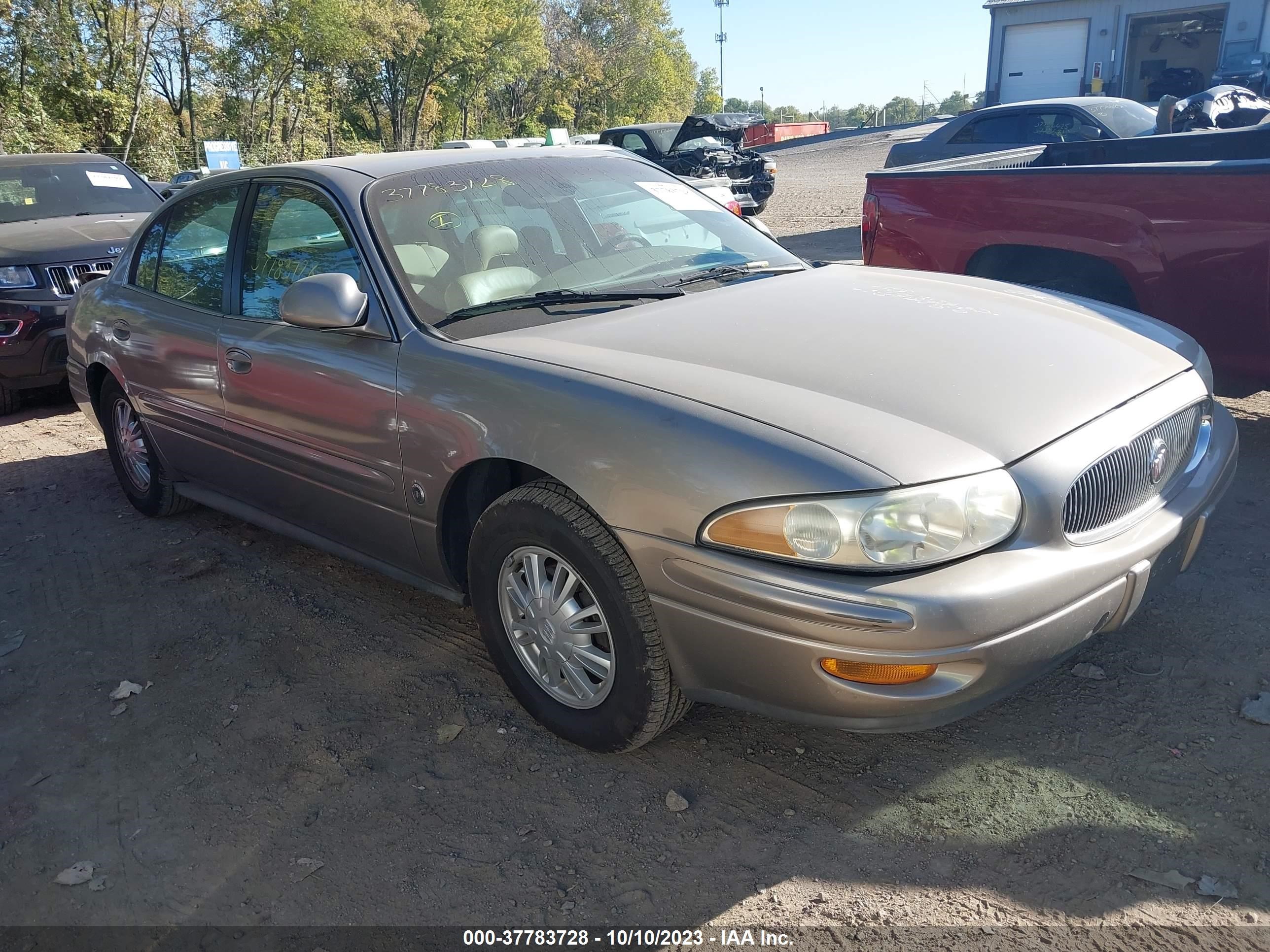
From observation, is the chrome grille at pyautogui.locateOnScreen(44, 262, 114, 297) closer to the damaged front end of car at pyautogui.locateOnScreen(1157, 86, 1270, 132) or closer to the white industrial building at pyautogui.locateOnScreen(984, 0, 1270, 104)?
the damaged front end of car at pyautogui.locateOnScreen(1157, 86, 1270, 132)

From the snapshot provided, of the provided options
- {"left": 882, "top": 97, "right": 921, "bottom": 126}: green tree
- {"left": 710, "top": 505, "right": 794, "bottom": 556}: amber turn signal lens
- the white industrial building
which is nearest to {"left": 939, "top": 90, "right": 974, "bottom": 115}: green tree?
{"left": 882, "top": 97, "right": 921, "bottom": 126}: green tree

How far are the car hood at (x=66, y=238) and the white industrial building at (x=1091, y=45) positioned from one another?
32738 millimetres

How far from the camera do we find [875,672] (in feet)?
7.66

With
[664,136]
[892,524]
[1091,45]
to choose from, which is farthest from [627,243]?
[1091,45]

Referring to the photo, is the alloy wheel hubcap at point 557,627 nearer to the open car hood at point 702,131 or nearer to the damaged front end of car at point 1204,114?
the damaged front end of car at point 1204,114

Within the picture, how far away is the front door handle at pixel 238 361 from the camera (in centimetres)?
377

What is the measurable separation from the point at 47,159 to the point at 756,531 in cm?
896

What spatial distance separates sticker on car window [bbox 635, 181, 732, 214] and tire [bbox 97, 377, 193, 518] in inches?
101

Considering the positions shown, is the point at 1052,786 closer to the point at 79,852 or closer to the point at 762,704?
the point at 762,704

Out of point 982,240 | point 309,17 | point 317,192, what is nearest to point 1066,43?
point 309,17

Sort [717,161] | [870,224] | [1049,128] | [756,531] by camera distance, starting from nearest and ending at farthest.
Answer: [756,531], [870,224], [1049,128], [717,161]

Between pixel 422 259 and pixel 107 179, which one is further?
pixel 107 179

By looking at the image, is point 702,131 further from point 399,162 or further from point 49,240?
point 399,162

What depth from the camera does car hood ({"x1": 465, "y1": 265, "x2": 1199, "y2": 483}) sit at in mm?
2441
